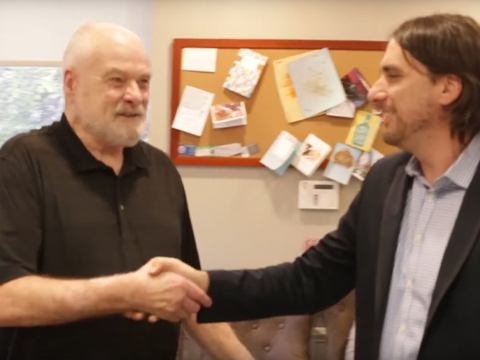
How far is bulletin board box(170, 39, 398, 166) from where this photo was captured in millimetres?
2926

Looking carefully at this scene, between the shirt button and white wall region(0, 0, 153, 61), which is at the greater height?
white wall region(0, 0, 153, 61)

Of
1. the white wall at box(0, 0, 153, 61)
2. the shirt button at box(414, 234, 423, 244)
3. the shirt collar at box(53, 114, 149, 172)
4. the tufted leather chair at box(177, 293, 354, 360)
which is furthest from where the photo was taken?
the white wall at box(0, 0, 153, 61)

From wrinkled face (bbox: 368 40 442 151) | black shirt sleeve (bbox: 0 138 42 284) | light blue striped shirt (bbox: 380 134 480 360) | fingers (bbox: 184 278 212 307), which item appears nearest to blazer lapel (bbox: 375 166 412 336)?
light blue striped shirt (bbox: 380 134 480 360)

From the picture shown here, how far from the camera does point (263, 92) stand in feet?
9.69

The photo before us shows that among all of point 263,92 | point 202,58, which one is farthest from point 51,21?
point 263,92

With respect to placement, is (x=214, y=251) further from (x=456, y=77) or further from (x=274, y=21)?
(x=456, y=77)

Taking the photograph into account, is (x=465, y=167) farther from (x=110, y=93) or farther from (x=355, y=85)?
(x=355, y=85)

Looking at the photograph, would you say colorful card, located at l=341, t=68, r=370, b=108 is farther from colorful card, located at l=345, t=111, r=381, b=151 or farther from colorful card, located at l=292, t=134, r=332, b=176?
colorful card, located at l=292, t=134, r=332, b=176

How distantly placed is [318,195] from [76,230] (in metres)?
1.56

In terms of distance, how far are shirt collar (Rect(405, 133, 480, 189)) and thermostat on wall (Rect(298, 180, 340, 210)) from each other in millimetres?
1460

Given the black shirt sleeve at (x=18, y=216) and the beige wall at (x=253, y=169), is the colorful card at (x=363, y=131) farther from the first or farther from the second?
the black shirt sleeve at (x=18, y=216)

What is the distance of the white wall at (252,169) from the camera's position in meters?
2.94

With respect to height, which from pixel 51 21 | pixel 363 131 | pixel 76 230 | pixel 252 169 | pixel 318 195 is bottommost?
pixel 318 195

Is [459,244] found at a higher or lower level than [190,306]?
higher
